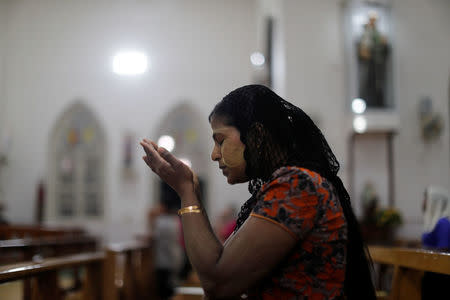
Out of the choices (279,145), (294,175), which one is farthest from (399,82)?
(294,175)

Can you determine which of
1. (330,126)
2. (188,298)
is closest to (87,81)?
(330,126)

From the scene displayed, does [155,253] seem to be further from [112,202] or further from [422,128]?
[112,202]

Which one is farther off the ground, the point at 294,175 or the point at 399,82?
the point at 399,82

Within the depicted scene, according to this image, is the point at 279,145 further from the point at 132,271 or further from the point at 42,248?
the point at 132,271

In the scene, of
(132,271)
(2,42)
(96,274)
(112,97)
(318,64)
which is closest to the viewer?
(96,274)

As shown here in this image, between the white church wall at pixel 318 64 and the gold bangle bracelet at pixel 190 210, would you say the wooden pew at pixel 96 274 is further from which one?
the white church wall at pixel 318 64

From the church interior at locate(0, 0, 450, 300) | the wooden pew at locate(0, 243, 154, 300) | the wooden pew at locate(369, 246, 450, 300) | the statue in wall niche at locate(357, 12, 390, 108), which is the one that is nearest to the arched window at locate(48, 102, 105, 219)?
the church interior at locate(0, 0, 450, 300)

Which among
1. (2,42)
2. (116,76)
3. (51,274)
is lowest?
(51,274)

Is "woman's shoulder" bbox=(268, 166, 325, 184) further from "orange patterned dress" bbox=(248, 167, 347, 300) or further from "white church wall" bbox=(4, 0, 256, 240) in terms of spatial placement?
"white church wall" bbox=(4, 0, 256, 240)

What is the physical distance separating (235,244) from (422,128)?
8693 millimetres

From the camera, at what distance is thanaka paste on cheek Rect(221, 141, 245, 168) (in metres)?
1.33

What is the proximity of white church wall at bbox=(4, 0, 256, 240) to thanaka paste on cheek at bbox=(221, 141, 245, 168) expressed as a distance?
446 inches

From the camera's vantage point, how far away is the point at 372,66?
8.57 metres

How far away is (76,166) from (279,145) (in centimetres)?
1271
